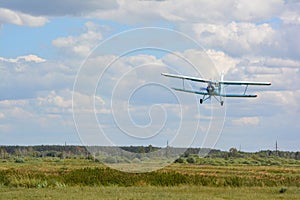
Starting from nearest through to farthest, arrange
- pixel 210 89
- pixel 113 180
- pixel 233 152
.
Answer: pixel 113 180
pixel 210 89
pixel 233 152

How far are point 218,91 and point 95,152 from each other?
13010mm

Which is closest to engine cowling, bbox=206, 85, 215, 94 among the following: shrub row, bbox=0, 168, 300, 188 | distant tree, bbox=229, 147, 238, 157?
shrub row, bbox=0, 168, 300, 188

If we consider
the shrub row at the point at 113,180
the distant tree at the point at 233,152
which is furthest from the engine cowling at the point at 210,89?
the distant tree at the point at 233,152

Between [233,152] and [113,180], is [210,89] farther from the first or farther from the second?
[233,152]

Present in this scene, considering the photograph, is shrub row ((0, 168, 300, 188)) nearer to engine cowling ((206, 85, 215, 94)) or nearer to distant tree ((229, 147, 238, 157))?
engine cowling ((206, 85, 215, 94))

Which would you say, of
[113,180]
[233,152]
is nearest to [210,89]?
[113,180]

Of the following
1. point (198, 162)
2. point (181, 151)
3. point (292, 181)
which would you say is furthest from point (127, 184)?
point (198, 162)

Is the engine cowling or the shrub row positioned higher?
the engine cowling

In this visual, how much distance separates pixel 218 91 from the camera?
169ft

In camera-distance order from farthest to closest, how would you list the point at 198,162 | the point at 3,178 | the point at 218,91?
1. the point at 198,162
2. the point at 218,91
3. the point at 3,178

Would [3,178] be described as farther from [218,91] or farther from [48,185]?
[218,91]

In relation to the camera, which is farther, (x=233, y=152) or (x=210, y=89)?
(x=233, y=152)

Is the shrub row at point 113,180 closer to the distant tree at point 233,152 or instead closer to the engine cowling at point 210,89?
the engine cowling at point 210,89

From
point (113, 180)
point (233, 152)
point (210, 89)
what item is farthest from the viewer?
point (233, 152)
